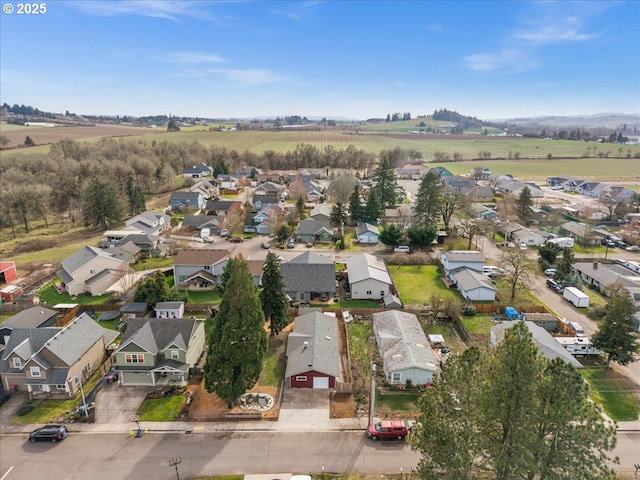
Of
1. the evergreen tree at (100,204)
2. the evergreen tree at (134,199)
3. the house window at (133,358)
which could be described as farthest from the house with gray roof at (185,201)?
the house window at (133,358)

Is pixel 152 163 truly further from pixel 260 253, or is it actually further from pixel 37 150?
pixel 260 253

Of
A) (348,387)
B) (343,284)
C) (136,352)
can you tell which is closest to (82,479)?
(136,352)

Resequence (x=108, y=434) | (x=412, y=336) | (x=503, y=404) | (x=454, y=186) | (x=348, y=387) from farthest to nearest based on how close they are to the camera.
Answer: (x=454, y=186) → (x=412, y=336) → (x=348, y=387) → (x=108, y=434) → (x=503, y=404)

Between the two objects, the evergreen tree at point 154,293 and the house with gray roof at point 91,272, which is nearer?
the evergreen tree at point 154,293

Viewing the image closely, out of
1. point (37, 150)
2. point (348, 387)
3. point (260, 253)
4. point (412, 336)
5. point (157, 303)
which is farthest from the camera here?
point (37, 150)

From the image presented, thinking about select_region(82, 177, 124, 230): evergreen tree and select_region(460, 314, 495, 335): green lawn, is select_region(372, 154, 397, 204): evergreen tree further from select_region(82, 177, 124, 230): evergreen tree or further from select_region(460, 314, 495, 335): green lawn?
select_region(82, 177, 124, 230): evergreen tree

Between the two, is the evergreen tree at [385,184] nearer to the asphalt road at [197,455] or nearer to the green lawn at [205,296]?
the green lawn at [205,296]
